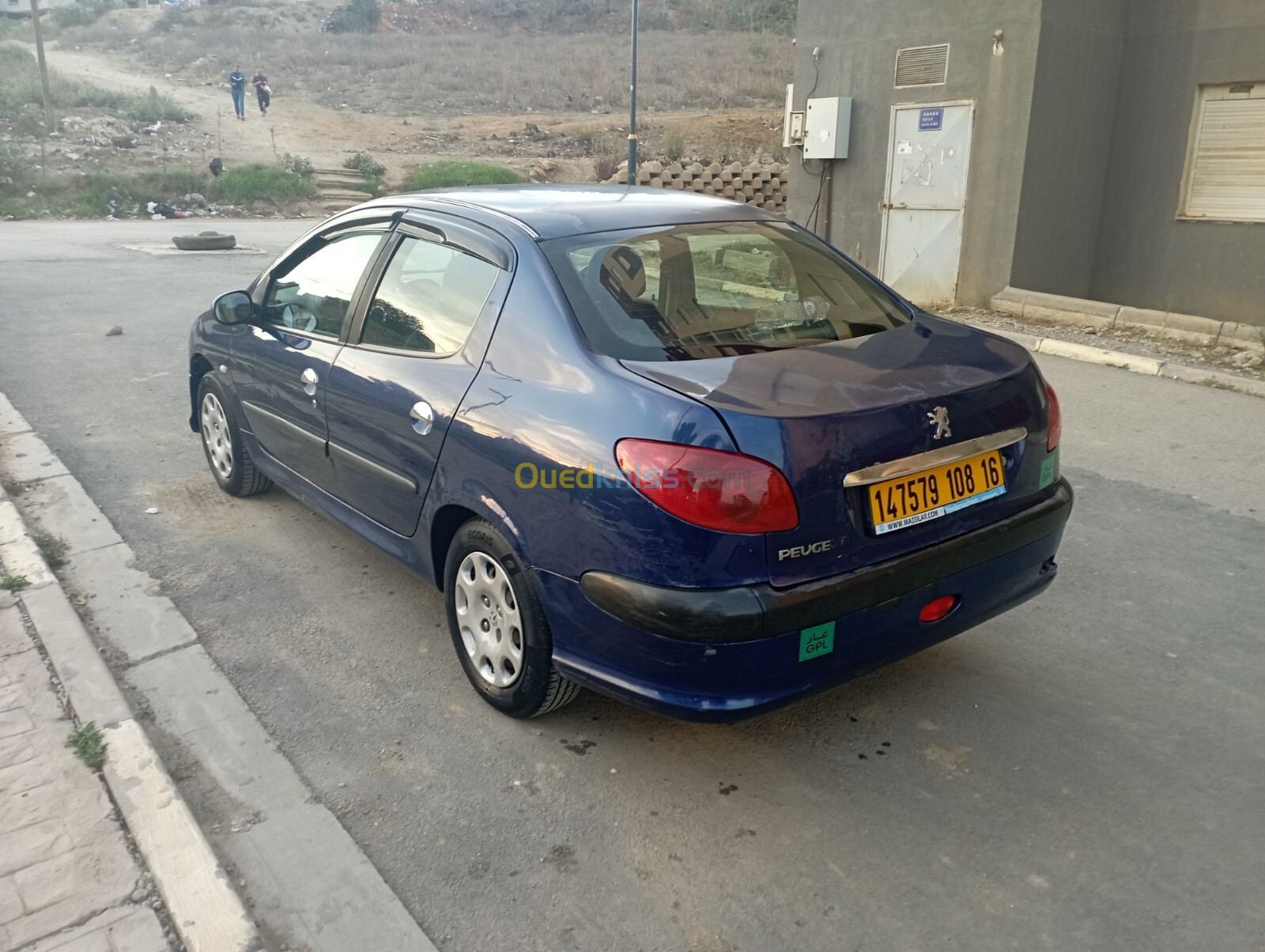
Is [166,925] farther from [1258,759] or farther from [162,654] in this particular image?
[1258,759]

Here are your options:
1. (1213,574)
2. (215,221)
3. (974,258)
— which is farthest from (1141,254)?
(215,221)

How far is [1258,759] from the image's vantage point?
313 cm

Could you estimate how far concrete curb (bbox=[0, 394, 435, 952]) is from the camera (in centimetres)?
252

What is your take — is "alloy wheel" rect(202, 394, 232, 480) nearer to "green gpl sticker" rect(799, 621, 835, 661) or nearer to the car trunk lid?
the car trunk lid

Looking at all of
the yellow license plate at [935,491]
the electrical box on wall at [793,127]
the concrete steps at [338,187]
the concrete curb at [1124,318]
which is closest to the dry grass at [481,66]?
the concrete steps at [338,187]

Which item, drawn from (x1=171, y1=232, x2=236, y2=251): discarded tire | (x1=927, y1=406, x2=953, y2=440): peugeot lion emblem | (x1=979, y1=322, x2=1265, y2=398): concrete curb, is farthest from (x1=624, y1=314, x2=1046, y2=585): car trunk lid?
(x1=171, y1=232, x2=236, y2=251): discarded tire

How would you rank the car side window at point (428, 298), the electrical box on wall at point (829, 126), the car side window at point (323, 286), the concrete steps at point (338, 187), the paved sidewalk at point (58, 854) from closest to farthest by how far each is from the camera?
the paved sidewalk at point (58, 854)
the car side window at point (428, 298)
the car side window at point (323, 286)
the electrical box on wall at point (829, 126)
the concrete steps at point (338, 187)

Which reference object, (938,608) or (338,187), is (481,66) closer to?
(338,187)

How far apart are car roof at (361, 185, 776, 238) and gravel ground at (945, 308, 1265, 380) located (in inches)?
231

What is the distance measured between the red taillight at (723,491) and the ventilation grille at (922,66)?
994 cm

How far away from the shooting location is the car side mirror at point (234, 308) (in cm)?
467

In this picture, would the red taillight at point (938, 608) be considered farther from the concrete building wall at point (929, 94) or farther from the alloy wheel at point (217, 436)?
the concrete building wall at point (929, 94)

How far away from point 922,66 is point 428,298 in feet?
30.8

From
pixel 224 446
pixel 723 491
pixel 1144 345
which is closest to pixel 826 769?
pixel 723 491
